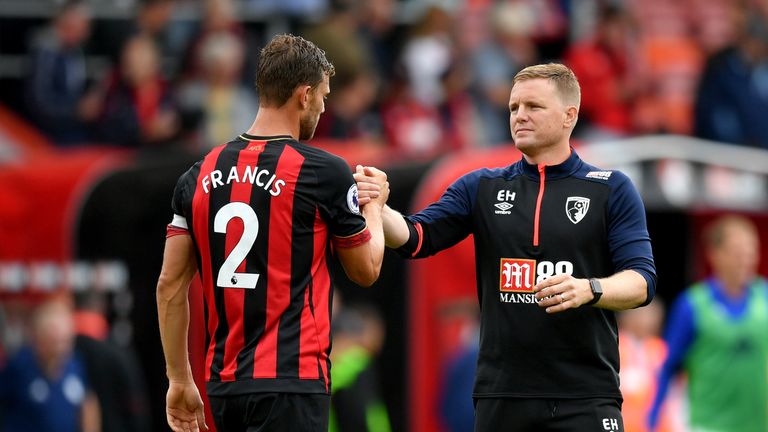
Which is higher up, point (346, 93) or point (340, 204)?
point (346, 93)

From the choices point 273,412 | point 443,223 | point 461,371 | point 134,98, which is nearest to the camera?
point 273,412

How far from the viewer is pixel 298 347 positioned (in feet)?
18.0

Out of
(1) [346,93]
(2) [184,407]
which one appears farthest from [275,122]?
(1) [346,93]

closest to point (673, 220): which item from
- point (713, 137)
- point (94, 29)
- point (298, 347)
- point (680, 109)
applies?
point (713, 137)

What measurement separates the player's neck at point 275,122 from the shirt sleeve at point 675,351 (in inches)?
189

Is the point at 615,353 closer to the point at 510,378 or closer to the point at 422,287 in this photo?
the point at 510,378

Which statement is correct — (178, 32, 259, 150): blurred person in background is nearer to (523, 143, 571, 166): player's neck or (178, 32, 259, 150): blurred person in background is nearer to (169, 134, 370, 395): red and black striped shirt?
(523, 143, 571, 166): player's neck

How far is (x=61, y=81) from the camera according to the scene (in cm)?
1404

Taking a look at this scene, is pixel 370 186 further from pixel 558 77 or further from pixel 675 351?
pixel 675 351

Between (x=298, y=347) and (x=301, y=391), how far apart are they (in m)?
0.16

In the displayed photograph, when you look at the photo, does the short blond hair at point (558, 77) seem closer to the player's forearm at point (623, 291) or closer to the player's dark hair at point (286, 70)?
the player's forearm at point (623, 291)

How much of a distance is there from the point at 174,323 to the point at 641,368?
6.00 metres

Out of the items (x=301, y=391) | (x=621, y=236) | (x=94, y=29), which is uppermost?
(x=94, y=29)

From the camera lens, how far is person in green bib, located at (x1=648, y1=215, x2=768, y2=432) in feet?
32.3
